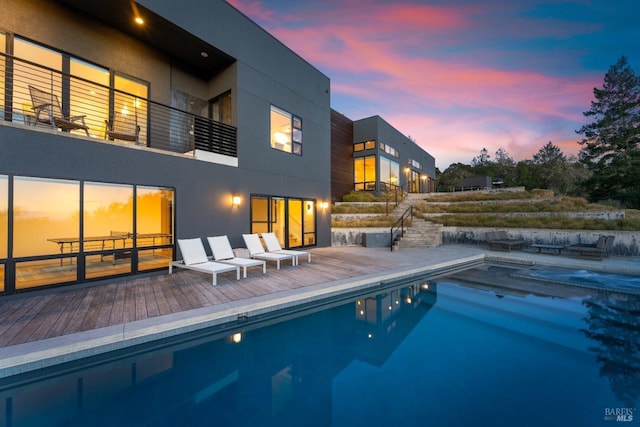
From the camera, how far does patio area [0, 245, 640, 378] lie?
118 inches

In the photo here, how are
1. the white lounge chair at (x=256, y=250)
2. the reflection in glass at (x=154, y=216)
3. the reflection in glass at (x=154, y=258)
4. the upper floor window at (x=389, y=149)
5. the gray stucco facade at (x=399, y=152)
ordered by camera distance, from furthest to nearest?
the upper floor window at (x=389, y=149), the gray stucco facade at (x=399, y=152), the white lounge chair at (x=256, y=250), the reflection in glass at (x=154, y=258), the reflection in glass at (x=154, y=216)

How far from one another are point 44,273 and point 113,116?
3998 millimetres

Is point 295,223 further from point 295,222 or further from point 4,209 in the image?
point 4,209

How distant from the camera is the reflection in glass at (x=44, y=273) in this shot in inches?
182

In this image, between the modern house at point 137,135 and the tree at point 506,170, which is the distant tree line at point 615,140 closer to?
the tree at point 506,170

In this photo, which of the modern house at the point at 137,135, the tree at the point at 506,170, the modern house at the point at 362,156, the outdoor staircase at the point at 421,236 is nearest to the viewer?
the modern house at the point at 137,135

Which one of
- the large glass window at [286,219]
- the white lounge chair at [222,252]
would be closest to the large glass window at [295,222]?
the large glass window at [286,219]

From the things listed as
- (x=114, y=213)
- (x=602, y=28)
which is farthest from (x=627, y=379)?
(x=602, y=28)

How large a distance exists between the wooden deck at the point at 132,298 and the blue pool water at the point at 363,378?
0.66 metres

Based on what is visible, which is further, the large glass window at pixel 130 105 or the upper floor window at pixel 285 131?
the upper floor window at pixel 285 131

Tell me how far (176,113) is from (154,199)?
331cm

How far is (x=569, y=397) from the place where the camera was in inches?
105

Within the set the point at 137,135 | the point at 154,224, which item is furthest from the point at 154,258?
the point at 137,135

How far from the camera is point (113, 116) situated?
22.3 feet
